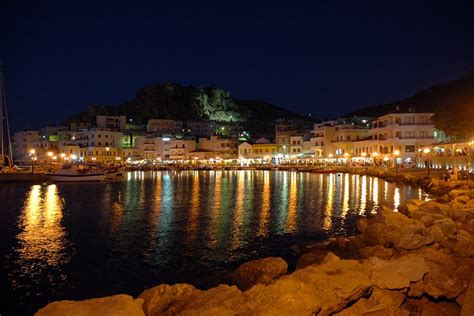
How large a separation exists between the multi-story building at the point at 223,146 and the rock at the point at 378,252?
87.2 meters

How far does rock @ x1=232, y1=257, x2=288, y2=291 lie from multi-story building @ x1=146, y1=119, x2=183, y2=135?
4193 inches

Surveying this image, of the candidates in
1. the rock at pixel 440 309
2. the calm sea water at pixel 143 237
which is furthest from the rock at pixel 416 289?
the calm sea water at pixel 143 237

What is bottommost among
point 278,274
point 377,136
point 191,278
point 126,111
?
point 191,278

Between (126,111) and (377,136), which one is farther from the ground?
(126,111)

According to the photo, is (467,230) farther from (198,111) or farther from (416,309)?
(198,111)

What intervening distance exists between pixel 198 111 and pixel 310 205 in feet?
410

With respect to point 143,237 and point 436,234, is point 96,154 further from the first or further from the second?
point 436,234

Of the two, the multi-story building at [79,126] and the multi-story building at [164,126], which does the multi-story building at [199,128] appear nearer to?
the multi-story building at [164,126]

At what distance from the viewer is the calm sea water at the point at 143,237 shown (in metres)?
12.0

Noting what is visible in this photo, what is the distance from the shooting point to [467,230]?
13953mm

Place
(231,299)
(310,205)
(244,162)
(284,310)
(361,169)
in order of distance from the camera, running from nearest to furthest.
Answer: (284,310) < (231,299) < (310,205) < (361,169) < (244,162)

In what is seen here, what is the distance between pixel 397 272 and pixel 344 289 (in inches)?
77.7

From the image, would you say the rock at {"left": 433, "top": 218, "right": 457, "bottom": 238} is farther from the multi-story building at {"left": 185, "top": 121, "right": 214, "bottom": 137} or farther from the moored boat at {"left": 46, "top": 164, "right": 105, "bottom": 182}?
the multi-story building at {"left": 185, "top": 121, "right": 214, "bottom": 137}

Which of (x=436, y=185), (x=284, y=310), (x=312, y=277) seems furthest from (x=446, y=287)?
(x=436, y=185)
